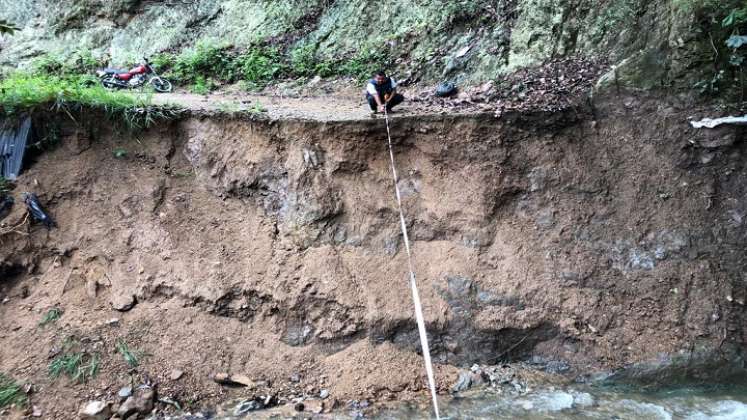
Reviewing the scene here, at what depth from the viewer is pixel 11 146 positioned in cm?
595

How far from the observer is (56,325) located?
17.3ft

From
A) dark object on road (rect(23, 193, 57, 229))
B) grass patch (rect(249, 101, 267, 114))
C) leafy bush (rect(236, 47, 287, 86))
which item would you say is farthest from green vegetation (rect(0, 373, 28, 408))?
leafy bush (rect(236, 47, 287, 86))

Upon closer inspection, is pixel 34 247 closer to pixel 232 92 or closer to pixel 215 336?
pixel 215 336

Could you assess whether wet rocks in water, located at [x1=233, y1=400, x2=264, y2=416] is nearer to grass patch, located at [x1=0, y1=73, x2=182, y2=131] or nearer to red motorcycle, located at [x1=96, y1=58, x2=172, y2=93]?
grass patch, located at [x1=0, y1=73, x2=182, y2=131]

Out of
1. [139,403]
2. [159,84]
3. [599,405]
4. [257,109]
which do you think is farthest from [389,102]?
[159,84]

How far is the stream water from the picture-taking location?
4.53m

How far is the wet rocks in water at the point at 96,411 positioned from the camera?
471 centimetres

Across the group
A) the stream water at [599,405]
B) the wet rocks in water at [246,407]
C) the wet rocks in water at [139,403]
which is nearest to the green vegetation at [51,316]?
the wet rocks in water at [139,403]

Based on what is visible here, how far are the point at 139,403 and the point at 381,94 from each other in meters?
4.42

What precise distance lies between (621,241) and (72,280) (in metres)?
6.40

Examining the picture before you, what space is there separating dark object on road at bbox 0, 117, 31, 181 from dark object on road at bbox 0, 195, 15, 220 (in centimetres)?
29

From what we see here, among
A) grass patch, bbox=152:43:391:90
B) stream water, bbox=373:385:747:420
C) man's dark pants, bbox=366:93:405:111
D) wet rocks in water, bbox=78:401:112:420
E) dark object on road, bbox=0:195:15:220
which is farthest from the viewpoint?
grass patch, bbox=152:43:391:90

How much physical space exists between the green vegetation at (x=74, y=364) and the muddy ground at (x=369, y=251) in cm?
5

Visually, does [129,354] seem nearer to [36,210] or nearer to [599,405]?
[36,210]
